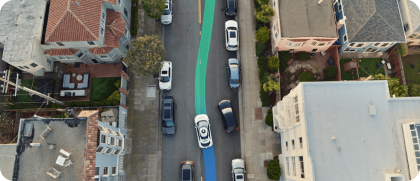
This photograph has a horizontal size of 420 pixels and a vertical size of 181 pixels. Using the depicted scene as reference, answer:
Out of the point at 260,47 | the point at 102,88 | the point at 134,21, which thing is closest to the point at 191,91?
the point at 260,47

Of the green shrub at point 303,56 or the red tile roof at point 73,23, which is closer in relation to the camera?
the red tile roof at point 73,23

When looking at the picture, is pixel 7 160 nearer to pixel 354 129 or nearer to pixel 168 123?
pixel 168 123

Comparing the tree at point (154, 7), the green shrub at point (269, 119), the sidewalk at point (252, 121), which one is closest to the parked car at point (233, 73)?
the sidewalk at point (252, 121)

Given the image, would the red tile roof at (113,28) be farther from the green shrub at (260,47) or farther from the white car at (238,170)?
the white car at (238,170)

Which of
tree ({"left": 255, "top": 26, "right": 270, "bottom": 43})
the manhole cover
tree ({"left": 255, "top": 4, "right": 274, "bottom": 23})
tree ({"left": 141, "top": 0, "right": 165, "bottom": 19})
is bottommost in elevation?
the manhole cover

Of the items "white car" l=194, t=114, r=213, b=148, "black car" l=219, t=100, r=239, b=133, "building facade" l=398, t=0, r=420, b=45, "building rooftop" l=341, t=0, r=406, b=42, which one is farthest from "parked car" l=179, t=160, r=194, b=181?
"building facade" l=398, t=0, r=420, b=45

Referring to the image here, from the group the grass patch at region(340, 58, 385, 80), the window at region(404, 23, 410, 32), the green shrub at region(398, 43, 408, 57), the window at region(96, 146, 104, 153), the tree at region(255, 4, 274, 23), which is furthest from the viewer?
the grass patch at region(340, 58, 385, 80)

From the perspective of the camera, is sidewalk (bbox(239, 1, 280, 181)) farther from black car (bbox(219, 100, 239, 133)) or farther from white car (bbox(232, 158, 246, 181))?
black car (bbox(219, 100, 239, 133))
